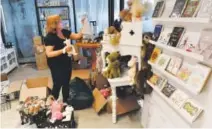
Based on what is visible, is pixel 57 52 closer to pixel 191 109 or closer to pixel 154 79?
pixel 154 79

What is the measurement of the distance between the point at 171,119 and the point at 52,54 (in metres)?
1.45

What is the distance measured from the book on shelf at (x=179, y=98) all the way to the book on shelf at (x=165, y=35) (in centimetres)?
43

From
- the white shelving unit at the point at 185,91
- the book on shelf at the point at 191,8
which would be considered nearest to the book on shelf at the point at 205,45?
the white shelving unit at the point at 185,91

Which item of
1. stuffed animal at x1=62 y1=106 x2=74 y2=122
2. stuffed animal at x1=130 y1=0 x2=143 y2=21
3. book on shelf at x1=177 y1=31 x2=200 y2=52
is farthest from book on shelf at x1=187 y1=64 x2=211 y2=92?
stuffed animal at x1=62 y1=106 x2=74 y2=122

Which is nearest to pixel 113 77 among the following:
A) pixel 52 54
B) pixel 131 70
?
pixel 131 70

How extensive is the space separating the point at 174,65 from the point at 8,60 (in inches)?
153

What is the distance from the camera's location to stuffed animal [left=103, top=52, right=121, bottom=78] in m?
2.32

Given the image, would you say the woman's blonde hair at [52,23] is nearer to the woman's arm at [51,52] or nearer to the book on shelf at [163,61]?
the woman's arm at [51,52]

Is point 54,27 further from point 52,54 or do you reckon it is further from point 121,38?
point 121,38

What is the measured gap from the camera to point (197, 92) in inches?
49.0

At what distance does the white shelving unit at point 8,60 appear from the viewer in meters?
4.07

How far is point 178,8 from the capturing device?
1.48m

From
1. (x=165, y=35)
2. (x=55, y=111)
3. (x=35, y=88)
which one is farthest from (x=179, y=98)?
(x=35, y=88)

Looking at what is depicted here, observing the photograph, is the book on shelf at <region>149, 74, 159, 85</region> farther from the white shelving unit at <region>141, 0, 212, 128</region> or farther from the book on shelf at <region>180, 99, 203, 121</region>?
the book on shelf at <region>180, 99, 203, 121</region>
